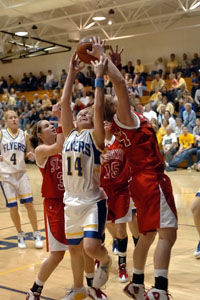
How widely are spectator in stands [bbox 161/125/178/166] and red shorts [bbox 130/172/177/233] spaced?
1180 centimetres

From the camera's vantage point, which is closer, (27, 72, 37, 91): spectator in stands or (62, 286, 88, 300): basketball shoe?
(62, 286, 88, 300): basketball shoe

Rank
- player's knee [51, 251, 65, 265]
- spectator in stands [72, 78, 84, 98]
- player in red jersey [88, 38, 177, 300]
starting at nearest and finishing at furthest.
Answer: player in red jersey [88, 38, 177, 300]
player's knee [51, 251, 65, 265]
spectator in stands [72, 78, 84, 98]

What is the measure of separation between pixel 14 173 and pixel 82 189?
122 inches

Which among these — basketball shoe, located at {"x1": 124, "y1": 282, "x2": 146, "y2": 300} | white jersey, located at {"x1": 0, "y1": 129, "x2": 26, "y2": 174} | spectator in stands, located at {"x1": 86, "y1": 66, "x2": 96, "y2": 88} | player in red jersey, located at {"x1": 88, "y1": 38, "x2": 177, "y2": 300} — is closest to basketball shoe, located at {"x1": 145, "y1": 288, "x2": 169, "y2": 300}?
player in red jersey, located at {"x1": 88, "y1": 38, "x2": 177, "y2": 300}

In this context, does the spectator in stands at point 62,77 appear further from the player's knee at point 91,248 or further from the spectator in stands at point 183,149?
the player's knee at point 91,248

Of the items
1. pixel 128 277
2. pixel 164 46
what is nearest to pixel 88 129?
pixel 128 277

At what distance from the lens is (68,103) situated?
4129 millimetres

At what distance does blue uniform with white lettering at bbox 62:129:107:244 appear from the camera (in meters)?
3.78

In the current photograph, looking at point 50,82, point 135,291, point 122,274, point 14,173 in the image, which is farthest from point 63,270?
point 50,82

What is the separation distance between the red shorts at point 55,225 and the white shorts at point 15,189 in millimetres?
2155

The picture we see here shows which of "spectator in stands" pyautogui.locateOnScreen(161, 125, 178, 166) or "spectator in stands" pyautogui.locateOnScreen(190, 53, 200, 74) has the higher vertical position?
"spectator in stands" pyautogui.locateOnScreen(190, 53, 200, 74)

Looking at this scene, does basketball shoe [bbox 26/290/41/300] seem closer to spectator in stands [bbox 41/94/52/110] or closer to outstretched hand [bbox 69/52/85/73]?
outstretched hand [bbox 69/52/85/73]

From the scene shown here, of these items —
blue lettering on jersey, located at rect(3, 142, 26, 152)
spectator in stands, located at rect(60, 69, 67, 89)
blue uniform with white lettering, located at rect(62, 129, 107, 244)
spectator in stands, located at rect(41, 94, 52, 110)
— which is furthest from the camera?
spectator in stands, located at rect(60, 69, 67, 89)

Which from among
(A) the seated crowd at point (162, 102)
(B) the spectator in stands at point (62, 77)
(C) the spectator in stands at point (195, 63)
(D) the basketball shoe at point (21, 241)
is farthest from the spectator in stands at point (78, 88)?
(D) the basketball shoe at point (21, 241)
